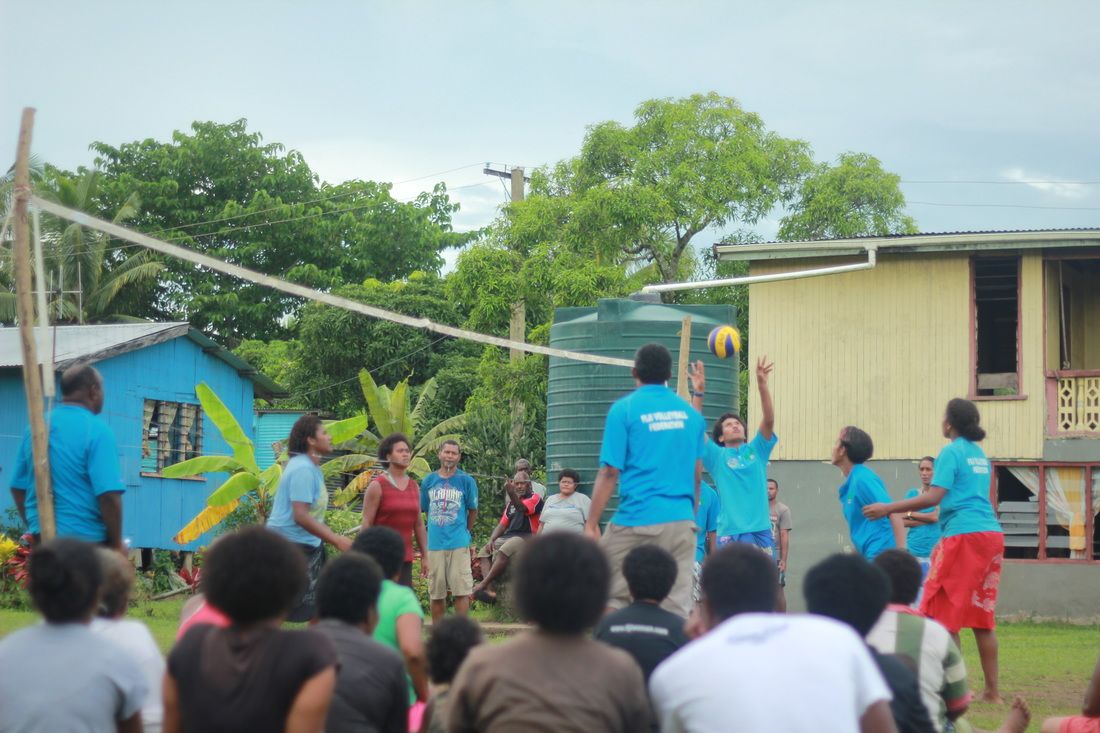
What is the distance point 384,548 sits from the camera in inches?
226

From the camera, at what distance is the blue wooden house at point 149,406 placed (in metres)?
21.7

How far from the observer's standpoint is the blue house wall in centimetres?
2164

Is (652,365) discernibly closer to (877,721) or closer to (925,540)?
(877,721)

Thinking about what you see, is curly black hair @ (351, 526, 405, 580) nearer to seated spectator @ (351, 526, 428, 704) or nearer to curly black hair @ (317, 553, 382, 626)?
seated spectator @ (351, 526, 428, 704)

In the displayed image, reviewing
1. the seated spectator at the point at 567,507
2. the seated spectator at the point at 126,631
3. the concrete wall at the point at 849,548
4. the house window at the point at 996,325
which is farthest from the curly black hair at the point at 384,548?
the house window at the point at 996,325

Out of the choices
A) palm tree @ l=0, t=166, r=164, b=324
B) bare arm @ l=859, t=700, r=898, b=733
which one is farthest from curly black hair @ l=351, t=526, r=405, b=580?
palm tree @ l=0, t=166, r=164, b=324

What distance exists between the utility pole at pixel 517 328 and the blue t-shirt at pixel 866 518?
42.1 ft

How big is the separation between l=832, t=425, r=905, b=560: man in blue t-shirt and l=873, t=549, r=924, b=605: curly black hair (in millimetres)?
3172

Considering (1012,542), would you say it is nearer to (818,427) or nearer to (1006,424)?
(1006,424)

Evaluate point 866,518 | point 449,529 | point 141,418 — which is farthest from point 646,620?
point 141,418

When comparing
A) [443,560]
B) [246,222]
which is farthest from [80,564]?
[246,222]

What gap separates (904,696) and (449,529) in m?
8.18

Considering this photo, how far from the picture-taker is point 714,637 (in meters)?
3.56

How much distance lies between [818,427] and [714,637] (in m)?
17.9
